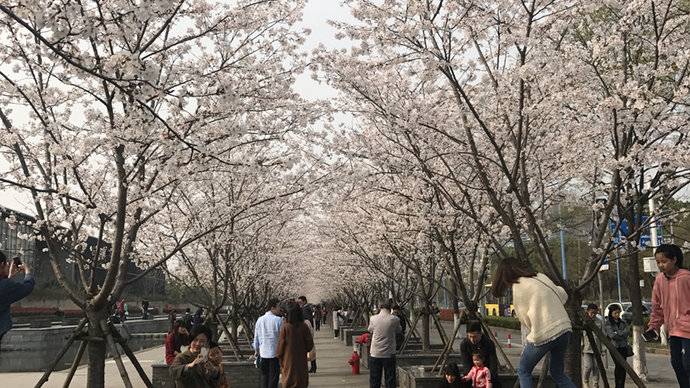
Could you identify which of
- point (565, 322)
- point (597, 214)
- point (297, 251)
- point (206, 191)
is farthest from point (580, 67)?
point (297, 251)

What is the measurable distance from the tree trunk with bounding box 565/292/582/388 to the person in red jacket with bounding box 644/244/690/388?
1837 millimetres

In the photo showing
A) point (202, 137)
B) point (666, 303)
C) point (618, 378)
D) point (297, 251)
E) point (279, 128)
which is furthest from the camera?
point (297, 251)

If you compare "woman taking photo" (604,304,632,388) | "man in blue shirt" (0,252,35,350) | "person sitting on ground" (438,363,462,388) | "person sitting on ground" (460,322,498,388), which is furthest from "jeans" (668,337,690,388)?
"man in blue shirt" (0,252,35,350)

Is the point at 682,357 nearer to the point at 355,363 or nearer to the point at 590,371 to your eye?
the point at 590,371

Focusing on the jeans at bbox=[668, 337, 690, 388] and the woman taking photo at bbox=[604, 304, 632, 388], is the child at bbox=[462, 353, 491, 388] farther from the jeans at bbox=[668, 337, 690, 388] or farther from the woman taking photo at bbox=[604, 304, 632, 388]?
the woman taking photo at bbox=[604, 304, 632, 388]

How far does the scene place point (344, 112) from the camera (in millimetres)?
11773

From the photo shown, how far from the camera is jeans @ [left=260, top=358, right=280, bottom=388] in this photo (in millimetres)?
11195

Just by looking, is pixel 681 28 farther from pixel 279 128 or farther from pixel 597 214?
pixel 279 128

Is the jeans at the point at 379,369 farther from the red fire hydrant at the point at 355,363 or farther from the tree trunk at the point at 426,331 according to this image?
the tree trunk at the point at 426,331

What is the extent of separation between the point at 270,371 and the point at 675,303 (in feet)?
20.7

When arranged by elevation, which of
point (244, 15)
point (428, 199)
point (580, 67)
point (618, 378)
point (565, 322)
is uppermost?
point (244, 15)

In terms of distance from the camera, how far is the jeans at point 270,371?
11.2 meters

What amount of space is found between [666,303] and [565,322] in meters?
1.27

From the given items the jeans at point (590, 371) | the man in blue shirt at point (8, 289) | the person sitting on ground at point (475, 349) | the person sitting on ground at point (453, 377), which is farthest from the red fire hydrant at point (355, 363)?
the man in blue shirt at point (8, 289)
